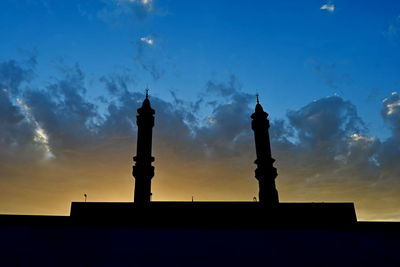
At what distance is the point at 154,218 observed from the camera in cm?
1981

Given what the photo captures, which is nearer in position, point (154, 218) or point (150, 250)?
point (150, 250)

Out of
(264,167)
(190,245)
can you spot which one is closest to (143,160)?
(264,167)

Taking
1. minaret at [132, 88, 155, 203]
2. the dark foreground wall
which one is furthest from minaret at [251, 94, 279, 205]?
the dark foreground wall

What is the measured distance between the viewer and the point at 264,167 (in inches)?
890

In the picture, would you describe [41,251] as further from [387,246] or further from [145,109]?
[145,109]

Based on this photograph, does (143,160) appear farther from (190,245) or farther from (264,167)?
(190,245)

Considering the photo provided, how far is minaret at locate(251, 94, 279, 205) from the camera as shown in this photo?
72.1 feet

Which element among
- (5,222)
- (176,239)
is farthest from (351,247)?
(5,222)

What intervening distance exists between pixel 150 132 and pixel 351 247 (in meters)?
18.9

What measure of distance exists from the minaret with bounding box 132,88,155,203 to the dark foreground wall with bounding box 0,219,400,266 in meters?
14.2

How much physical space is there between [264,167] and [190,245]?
17.7m

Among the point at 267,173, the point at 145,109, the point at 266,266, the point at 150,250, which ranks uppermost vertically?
the point at 145,109

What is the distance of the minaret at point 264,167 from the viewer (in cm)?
2198

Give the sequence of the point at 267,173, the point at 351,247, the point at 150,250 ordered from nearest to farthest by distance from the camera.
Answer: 1. the point at 150,250
2. the point at 351,247
3. the point at 267,173
